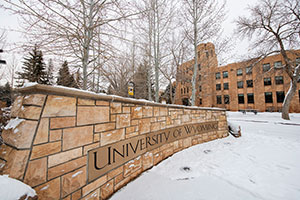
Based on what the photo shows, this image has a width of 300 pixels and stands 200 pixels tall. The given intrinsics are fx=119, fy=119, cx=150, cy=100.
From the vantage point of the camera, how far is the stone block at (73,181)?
3.95 feet

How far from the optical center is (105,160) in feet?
5.36

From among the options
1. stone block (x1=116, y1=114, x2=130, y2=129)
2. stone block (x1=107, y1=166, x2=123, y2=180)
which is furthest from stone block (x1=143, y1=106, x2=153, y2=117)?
stone block (x1=107, y1=166, x2=123, y2=180)

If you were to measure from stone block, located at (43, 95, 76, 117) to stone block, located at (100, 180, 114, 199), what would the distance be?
1.09 metres

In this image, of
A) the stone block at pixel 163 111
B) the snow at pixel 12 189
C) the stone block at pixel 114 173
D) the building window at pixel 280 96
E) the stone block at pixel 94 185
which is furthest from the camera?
the building window at pixel 280 96

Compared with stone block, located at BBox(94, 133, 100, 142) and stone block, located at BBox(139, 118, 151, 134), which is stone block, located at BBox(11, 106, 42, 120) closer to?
stone block, located at BBox(94, 133, 100, 142)

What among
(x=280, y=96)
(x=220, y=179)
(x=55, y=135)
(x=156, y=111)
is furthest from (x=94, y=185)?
(x=280, y=96)

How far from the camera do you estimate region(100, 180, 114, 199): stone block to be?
158 cm

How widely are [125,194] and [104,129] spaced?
1.00 metres

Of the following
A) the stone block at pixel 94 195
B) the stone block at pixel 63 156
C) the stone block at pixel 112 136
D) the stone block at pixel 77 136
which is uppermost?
the stone block at pixel 77 136

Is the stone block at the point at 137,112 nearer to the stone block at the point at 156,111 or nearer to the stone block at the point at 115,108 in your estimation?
the stone block at the point at 115,108

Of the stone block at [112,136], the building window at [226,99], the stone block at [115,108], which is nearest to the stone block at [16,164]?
the stone block at [112,136]

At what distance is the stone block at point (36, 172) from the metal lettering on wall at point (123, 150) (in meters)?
0.44

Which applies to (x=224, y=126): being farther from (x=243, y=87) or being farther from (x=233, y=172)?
(x=243, y=87)

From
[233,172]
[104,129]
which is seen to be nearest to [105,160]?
[104,129]
